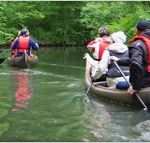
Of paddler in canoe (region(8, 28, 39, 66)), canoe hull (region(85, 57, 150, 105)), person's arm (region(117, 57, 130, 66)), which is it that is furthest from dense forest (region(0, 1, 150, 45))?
person's arm (region(117, 57, 130, 66))

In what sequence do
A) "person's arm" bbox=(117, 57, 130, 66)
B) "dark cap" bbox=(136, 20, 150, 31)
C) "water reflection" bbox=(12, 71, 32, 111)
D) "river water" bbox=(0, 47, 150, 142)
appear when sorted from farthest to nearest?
"person's arm" bbox=(117, 57, 130, 66) < "water reflection" bbox=(12, 71, 32, 111) < "dark cap" bbox=(136, 20, 150, 31) < "river water" bbox=(0, 47, 150, 142)

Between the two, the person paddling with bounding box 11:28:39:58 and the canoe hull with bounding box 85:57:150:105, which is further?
the person paddling with bounding box 11:28:39:58

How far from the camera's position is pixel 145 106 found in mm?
9758

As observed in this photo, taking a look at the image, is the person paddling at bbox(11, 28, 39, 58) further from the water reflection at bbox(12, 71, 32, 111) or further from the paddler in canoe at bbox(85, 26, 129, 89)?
the paddler in canoe at bbox(85, 26, 129, 89)

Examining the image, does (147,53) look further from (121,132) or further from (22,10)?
(22,10)

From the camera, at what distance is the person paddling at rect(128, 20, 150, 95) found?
9.52 meters

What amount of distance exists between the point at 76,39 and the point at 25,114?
106ft

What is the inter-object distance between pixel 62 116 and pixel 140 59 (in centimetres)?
172

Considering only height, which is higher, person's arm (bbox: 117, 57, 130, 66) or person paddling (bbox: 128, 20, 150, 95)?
person paddling (bbox: 128, 20, 150, 95)

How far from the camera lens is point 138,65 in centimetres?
945

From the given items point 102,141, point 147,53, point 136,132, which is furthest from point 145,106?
point 102,141

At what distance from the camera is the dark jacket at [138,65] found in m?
9.50

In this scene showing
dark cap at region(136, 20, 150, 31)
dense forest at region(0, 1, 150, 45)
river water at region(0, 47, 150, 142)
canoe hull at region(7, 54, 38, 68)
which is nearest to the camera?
river water at region(0, 47, 150, 142)

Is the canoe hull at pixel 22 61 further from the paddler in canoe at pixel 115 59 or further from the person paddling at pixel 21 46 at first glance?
the paddler in canoe at pixel 115 59
